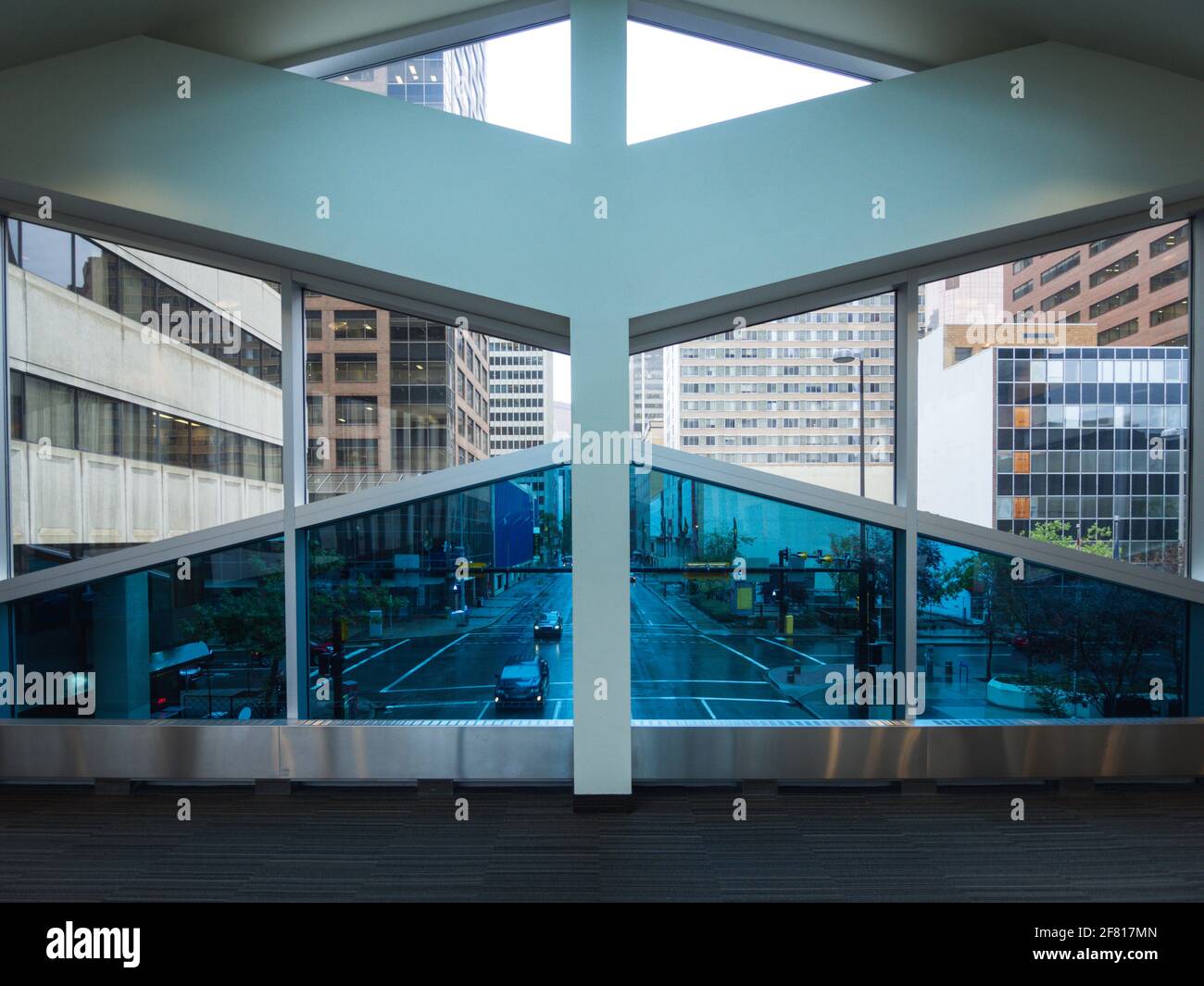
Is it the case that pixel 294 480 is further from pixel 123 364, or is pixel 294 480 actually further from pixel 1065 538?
pixel 1065 538

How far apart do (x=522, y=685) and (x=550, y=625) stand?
0.44 m

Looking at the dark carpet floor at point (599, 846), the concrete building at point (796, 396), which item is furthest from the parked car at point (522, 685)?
the concrete building at point (796, 396)

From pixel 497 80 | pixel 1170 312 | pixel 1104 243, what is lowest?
pixel 1170 312

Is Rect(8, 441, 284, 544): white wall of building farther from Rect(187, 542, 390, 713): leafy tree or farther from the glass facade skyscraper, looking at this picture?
the glass facade skyscraper

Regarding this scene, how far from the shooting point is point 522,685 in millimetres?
4938

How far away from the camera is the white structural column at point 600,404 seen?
4418 millimetres

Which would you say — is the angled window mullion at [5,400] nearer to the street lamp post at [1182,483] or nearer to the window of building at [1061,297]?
the window of building at [1061,297]

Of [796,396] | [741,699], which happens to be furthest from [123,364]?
[741,699]

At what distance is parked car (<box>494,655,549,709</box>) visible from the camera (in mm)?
4914

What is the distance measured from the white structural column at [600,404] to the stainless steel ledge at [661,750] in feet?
0.87

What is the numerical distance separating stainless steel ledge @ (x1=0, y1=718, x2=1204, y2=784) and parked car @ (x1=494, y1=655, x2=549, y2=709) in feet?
0.51

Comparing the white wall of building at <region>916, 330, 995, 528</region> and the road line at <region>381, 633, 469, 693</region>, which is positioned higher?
the white wall of building at <region>916, 330, 995, 528</region>

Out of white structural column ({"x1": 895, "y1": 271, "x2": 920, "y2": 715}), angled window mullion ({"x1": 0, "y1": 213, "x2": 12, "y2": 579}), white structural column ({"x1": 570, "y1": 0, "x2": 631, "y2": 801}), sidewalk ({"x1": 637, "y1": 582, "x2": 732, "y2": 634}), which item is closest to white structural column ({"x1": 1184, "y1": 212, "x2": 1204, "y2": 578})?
white structural column ({"x1": 895, "y1": 271, "x2": 920, "y2": 715})
